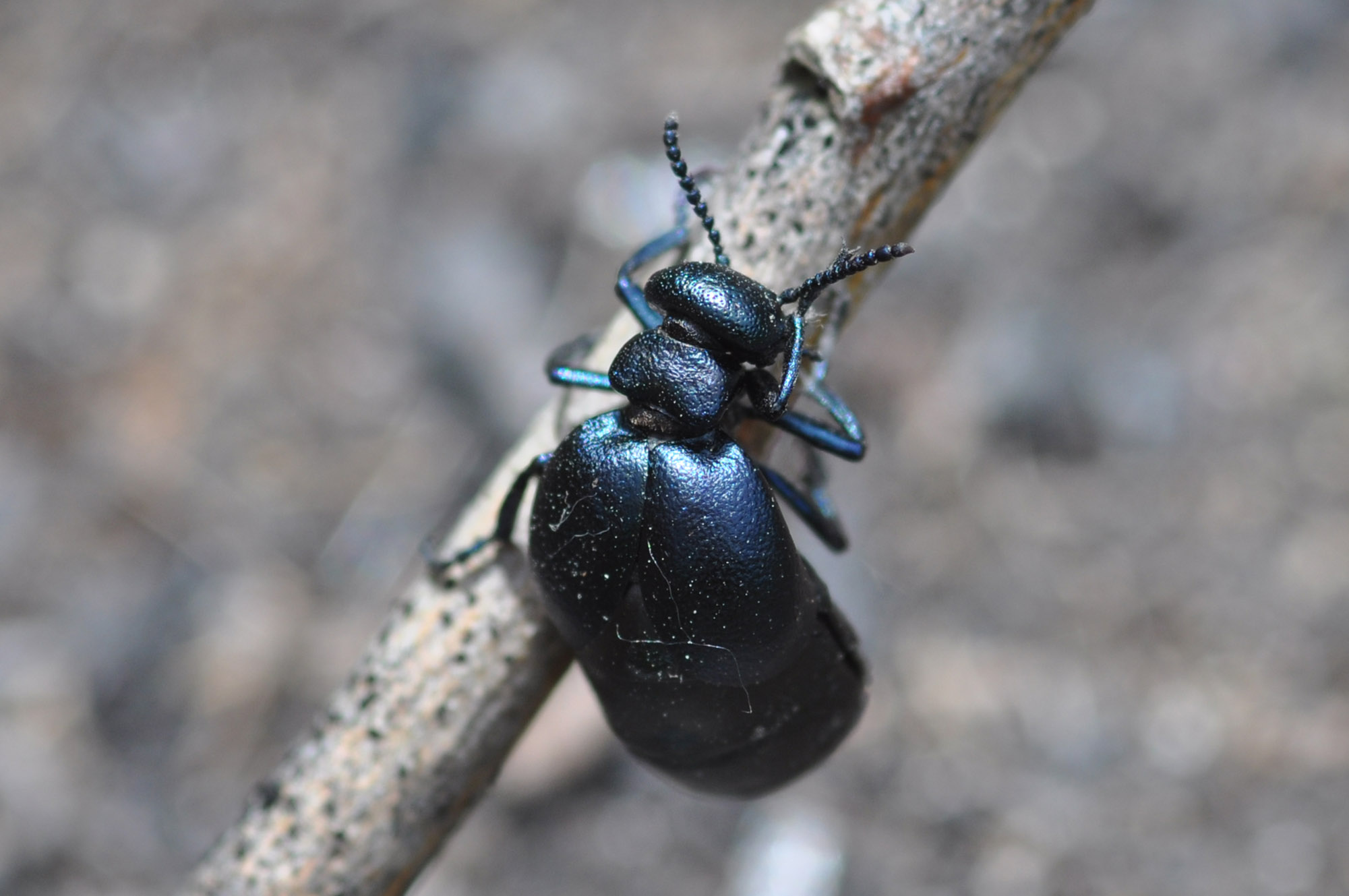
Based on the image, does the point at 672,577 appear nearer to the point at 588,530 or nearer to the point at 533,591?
the point at 588,530

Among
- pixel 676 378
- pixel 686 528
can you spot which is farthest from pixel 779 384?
pixel 686 528

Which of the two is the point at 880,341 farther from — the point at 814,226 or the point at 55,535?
the point at 55,535

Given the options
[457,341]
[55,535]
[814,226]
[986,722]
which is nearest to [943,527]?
[986,722]

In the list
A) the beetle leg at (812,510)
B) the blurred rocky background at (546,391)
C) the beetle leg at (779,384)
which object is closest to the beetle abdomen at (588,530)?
the beetle leg at (779,384)

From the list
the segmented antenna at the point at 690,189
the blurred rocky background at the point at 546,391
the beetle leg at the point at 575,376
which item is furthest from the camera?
the blurred rocky background at the point at 546,391

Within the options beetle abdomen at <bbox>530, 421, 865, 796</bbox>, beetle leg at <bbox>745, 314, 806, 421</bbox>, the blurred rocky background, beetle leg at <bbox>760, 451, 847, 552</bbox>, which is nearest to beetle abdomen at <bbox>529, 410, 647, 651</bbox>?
beetle abdomen at <bbox>530, 421, 865, 796</bbox>

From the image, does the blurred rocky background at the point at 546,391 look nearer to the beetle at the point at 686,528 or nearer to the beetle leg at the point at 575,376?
the beetle at the point at 686,528


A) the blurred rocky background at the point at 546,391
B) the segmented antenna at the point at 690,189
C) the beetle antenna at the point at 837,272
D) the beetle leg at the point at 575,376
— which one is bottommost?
the blurred rocky background at the point at 546,391
